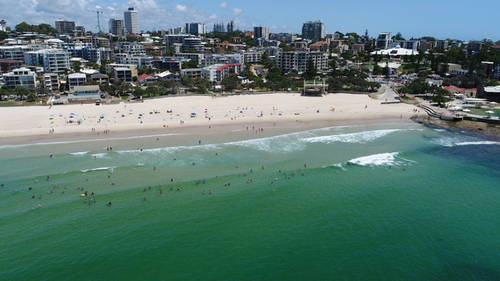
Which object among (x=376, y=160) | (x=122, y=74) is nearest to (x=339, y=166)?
(x=376, y=160)

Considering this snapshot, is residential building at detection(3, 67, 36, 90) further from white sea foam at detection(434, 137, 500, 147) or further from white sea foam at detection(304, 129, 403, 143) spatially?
white sea foam at detection(434, 137, 500, 147)

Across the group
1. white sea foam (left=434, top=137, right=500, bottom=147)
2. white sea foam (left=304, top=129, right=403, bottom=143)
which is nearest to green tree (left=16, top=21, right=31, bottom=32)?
white sea foam (left=304, top=129, right=403, bottom=143)

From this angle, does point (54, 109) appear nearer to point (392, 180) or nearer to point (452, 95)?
point (392, 180)

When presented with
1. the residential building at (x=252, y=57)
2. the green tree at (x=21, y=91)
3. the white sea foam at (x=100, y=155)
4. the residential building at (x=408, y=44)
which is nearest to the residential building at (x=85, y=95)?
the green tree at (x=21, y=91)

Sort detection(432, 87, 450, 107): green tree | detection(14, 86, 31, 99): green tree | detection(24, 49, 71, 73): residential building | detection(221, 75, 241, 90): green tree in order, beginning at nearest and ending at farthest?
detection(14, 86, 31, 99): green tree
detection(432, 87, 450, 107): green tree
detection(221, 75, 241, 90): green tree
detection(24, 49, 71, 73): residential building

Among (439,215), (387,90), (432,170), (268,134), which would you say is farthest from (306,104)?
(439,215)

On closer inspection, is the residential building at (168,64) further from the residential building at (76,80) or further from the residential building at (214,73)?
the residential building at (76,80)
